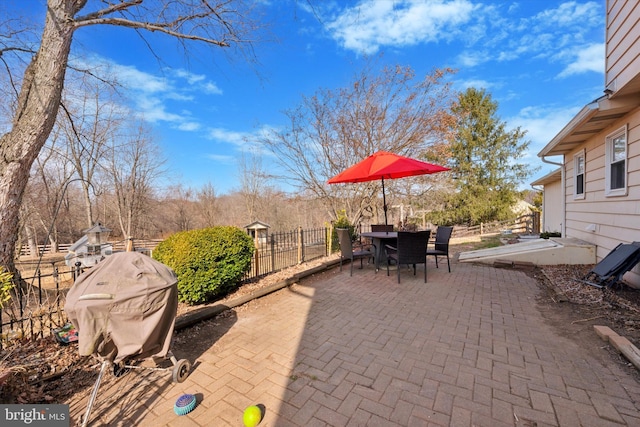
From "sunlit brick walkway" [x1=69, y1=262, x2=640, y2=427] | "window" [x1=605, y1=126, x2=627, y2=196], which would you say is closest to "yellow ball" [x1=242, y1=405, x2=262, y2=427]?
"sunlit brick walkway" [x1=69, y1=262, x2=640, y2=427]

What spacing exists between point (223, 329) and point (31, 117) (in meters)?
3.10

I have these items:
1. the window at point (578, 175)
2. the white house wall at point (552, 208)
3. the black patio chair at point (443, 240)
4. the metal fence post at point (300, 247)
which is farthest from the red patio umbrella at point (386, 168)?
the white house wall at point (552, 208)

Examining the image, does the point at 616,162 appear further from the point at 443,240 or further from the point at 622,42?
the point at 443,240

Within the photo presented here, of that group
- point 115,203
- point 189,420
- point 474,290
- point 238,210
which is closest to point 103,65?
point 189,420

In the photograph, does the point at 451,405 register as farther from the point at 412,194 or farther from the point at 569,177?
the point at 412,194

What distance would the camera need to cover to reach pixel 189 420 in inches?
68.3

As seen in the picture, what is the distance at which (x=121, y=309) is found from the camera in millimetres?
1830

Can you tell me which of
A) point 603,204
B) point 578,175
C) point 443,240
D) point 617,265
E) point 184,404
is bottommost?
point 184,404

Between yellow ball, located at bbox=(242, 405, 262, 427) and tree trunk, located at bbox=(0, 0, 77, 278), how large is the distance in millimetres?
3192

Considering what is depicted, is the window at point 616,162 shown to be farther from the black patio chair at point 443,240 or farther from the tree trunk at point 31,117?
the tree trunk at point 31,117

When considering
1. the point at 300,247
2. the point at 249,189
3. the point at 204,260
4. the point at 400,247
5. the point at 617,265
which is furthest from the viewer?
the point at 249,189

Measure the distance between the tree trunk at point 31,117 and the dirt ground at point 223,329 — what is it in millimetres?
1379

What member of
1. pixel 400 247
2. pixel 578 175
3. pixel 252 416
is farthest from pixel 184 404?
pixel 578 175

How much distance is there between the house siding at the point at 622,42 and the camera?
139 inches
